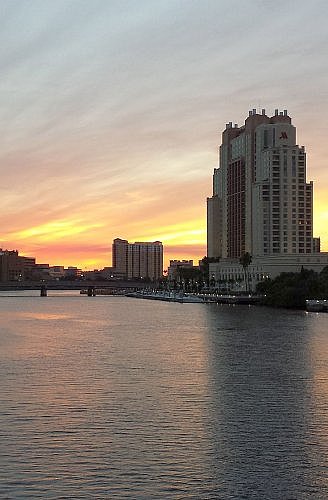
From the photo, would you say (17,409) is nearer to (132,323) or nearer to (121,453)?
(121,453)

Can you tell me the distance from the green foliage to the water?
8985 centimetres

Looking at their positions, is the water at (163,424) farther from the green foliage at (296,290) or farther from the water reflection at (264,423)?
the green foliage at (296,290)

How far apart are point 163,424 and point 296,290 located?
4892 inches

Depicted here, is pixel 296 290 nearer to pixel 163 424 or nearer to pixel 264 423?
pixel 264 423

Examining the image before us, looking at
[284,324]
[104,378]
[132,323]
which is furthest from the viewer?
[132,323]

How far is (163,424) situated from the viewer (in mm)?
32281

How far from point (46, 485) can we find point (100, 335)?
199ft

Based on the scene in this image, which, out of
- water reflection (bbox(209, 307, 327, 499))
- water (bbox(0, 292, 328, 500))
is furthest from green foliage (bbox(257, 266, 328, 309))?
water (bbox(0, 292, 328, 500))

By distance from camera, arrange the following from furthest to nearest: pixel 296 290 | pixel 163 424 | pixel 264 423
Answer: pixel 296 290 < pixel 264 423 < pixel 163 424

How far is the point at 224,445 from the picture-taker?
95.5 feet

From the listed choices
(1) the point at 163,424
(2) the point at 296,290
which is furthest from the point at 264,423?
(2) the point at 296,290

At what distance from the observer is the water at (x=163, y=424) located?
2422cm

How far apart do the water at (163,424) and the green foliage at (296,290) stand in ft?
295

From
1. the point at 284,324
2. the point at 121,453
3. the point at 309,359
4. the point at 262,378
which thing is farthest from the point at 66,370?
the point at 284,324
